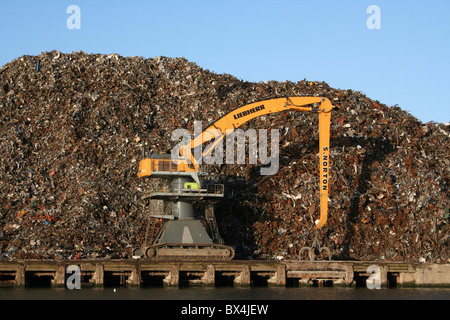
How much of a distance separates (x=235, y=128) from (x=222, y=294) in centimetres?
979

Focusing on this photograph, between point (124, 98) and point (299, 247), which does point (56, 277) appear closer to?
point (299, 247)

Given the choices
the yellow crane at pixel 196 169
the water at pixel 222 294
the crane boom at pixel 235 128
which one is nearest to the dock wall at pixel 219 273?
the water at pixel 222 294

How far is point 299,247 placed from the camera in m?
31.6

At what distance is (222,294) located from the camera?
2467 centimetres

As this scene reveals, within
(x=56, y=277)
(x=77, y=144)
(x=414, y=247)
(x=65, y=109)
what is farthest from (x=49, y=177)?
(x=414, y=247)

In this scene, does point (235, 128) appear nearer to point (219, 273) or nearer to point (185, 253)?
point (185, 253)

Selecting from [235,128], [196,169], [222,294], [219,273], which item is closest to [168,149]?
[235,128]

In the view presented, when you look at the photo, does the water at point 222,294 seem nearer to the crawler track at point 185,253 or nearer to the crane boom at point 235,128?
the crawler track at point 185,253

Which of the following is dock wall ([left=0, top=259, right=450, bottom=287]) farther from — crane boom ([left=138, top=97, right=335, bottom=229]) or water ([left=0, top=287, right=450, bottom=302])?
crane boom ([left=138, top=97, right=335, bottom=229])

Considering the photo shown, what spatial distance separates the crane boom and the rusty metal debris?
158cm

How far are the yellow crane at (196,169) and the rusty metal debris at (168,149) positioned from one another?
1.55 meters

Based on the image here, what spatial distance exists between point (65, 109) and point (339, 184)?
16045mm

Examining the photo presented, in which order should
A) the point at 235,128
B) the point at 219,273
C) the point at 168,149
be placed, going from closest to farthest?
1. the point at 219,273
2. the point at 235,128
3. the point at 168,149

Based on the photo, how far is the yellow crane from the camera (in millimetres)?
29031
